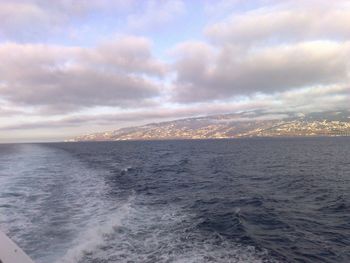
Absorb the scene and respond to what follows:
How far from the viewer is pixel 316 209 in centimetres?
2289

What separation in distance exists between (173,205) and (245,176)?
19352 millimetres

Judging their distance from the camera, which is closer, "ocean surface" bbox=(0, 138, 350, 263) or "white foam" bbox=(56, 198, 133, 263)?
"white foam" bbox=(56, 198, 133, 263)

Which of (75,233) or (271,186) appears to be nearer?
(75,233)

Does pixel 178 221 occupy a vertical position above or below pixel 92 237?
below

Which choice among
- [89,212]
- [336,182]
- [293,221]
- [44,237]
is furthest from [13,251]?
[336,182]

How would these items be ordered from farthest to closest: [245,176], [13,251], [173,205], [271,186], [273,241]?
[245,176] → [271,186] → [173,205] → [273,241] → [13,251]

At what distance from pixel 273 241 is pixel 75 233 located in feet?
31.6

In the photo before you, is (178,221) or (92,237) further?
(178,221)

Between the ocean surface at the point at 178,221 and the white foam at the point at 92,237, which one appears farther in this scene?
the ocean surface at the point at 178,221

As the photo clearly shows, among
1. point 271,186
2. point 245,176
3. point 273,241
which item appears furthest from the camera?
point 245,176

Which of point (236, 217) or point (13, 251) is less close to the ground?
point (13, 251)

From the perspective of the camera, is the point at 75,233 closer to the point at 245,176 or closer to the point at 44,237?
the point at 44,237

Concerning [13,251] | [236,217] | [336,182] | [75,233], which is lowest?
[336,182]

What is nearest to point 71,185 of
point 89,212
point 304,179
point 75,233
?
point 89,212
